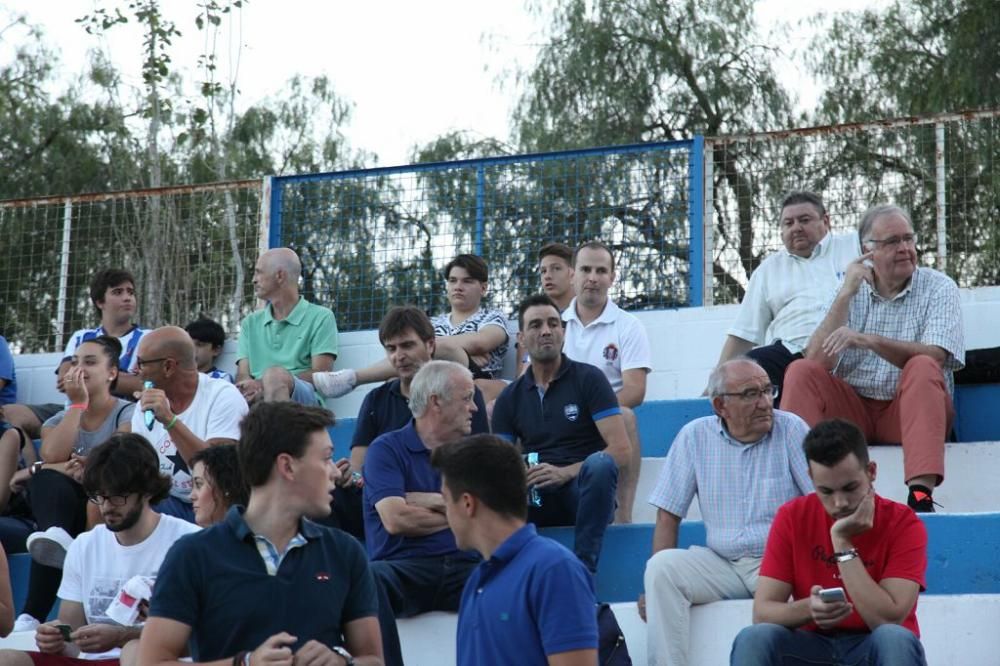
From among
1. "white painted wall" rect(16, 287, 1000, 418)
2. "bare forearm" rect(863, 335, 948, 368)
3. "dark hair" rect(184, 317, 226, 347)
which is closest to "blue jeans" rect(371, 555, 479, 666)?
"bare forearm" rect(863, 335, 948, 368)

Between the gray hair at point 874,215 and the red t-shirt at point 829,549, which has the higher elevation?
the gray hair at point 874,215

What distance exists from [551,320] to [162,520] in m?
1.70

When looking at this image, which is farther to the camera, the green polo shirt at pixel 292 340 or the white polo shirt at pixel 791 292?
the green polo shirt at pixel 292 340

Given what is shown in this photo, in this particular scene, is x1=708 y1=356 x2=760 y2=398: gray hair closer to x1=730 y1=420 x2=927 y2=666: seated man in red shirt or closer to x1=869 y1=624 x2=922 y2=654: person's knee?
x1=730 y1=420 x2=927 y2=666: seated man in red shirt

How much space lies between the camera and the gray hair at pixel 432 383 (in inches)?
191

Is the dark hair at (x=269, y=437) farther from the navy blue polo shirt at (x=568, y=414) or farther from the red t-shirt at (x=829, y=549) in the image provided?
the navy blue polo shirt at (x=568, y=414)

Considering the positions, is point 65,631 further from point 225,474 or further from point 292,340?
point 292,340

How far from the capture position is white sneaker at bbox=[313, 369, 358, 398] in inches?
274

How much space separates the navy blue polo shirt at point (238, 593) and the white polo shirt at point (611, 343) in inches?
126

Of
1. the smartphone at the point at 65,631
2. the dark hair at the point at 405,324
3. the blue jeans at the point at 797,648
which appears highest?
the dark hair at the point at 405,324

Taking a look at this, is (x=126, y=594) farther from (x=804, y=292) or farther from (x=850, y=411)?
(x=804, y=292)

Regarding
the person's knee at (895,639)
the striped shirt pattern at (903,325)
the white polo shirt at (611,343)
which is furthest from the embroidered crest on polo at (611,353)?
the person's knee at (895,639)

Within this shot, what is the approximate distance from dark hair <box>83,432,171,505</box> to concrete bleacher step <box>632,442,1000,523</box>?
209cm

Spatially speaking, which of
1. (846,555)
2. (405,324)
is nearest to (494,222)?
(405,324)
